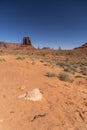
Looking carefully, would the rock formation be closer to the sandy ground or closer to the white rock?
the sandy ground

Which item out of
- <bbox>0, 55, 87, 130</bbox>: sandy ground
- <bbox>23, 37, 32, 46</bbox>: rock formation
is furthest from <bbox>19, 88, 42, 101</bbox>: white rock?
<bbox>23, 37, 32, 46</bbox>: rock formation

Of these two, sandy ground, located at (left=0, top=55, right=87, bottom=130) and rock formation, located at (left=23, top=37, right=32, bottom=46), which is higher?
rock formation, located at (left=23, top=37, right=32, bottom=46)

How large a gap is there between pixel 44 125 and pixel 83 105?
6.88ft

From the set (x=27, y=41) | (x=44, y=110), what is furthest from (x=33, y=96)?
(x=27, y=41)

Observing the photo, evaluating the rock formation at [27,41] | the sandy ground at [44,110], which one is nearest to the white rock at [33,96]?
the sandy ground at [44,110]

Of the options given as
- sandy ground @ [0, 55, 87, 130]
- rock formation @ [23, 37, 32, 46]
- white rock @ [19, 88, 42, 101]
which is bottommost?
sandy ground @ [0, 55, 87, 130]

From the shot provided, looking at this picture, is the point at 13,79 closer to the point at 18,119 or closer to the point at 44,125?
the point at 18,119

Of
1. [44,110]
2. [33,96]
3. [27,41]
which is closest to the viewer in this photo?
[44,110]

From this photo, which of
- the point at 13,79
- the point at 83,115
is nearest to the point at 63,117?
the point at 83,115

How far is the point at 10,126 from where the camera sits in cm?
411

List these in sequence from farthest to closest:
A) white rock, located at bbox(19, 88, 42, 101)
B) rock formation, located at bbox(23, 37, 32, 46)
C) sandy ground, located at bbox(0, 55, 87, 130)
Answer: rock formation, located at bbox(23, 37, 32, 46) → white rock, located at bbox(19, 88, 42, 101) → sandy ground, located at bbox(0, 55, 87, 130)

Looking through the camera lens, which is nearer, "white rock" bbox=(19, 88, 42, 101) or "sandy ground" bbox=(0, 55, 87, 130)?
"sandy ground" bbox=(0, 55, 87, 130)

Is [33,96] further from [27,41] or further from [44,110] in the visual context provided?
[27,41]

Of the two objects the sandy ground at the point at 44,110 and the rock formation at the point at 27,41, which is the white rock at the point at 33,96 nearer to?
the sandy ground at the point at 44,110
